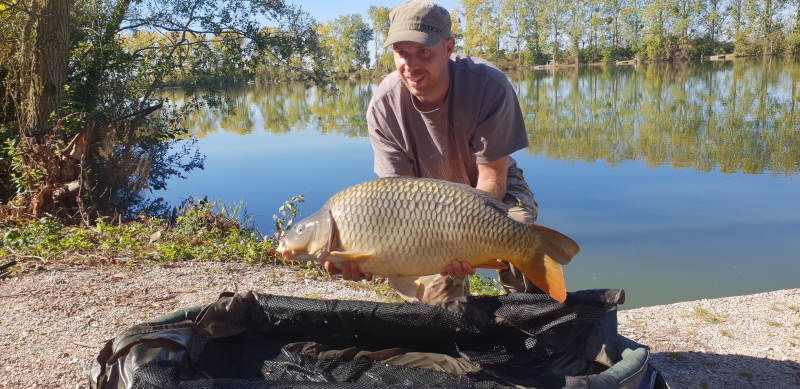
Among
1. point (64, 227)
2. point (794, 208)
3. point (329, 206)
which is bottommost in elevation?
point (794, 208)

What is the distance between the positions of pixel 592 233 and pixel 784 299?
190cm

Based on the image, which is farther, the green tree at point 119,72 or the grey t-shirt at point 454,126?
the green tree at point 119,72

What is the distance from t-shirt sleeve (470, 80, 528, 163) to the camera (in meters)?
2.09

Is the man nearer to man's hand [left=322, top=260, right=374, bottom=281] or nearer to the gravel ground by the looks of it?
man's hand [left=322, top=260, right=374, bottom=281]

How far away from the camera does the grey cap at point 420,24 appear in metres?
1.92

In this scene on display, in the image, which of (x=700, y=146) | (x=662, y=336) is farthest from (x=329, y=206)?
(x=700, y=146)

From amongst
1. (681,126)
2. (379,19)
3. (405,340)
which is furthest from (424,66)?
(379,19)

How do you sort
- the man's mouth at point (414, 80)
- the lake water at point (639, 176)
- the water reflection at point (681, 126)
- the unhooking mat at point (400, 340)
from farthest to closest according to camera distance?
the water reflection at point (681, 126), the lake water at point (639, 176), the man's mouth at point (414, 80), the unhooking mat at point (400, 340)

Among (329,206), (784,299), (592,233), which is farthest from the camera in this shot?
(592,233)

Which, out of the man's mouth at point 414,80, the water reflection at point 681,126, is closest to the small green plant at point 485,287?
the man's mouth at point 414,80

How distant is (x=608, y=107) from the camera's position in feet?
40.9

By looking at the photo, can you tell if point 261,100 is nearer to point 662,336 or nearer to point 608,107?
point 608,107

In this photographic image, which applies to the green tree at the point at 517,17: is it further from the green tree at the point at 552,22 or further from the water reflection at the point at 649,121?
the water reflection at the point at 649,121

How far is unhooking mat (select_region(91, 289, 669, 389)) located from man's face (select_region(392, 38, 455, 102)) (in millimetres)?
715
